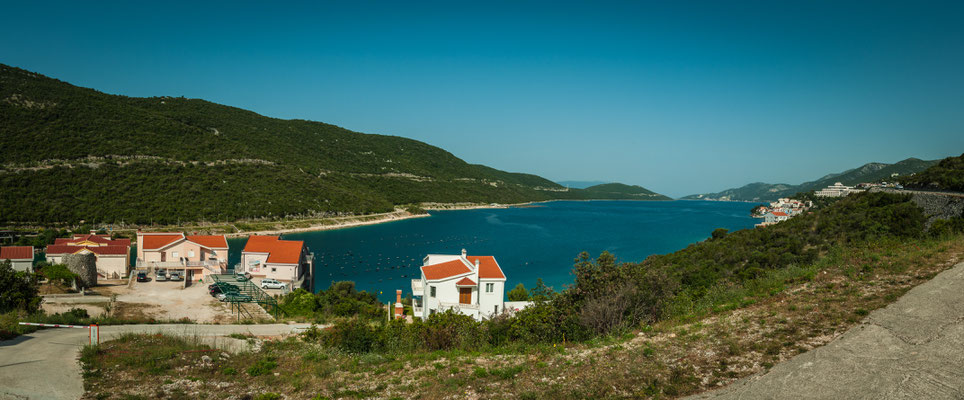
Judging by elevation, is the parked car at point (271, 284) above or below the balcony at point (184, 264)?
below

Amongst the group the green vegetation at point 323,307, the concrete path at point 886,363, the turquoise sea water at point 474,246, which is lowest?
the turquoise sea water at point 474,246

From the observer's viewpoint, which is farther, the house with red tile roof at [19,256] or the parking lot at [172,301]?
the house with red tile roof at [19,256]

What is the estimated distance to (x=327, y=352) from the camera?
918 cm

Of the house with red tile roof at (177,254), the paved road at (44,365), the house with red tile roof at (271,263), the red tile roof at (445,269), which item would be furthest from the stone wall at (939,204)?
the house with red tile roof at (177,254)

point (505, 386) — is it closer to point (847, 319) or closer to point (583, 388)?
point (583, 388)

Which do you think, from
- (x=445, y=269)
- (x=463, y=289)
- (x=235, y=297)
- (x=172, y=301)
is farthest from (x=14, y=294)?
(x=463, y=289)

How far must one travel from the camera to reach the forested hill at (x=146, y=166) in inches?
2216

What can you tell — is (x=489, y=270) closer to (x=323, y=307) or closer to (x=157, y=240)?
(x=323, y=307)

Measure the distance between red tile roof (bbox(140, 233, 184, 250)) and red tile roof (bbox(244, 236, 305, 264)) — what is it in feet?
16.3

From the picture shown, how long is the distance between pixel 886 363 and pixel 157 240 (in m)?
36.6

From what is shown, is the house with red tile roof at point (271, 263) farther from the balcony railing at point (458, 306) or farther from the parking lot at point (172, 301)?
the balcony railing at point (458, 306)

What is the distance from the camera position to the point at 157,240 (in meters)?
29.3

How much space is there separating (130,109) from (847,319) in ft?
359

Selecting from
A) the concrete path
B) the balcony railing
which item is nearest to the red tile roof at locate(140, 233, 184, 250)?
the balcony railing
